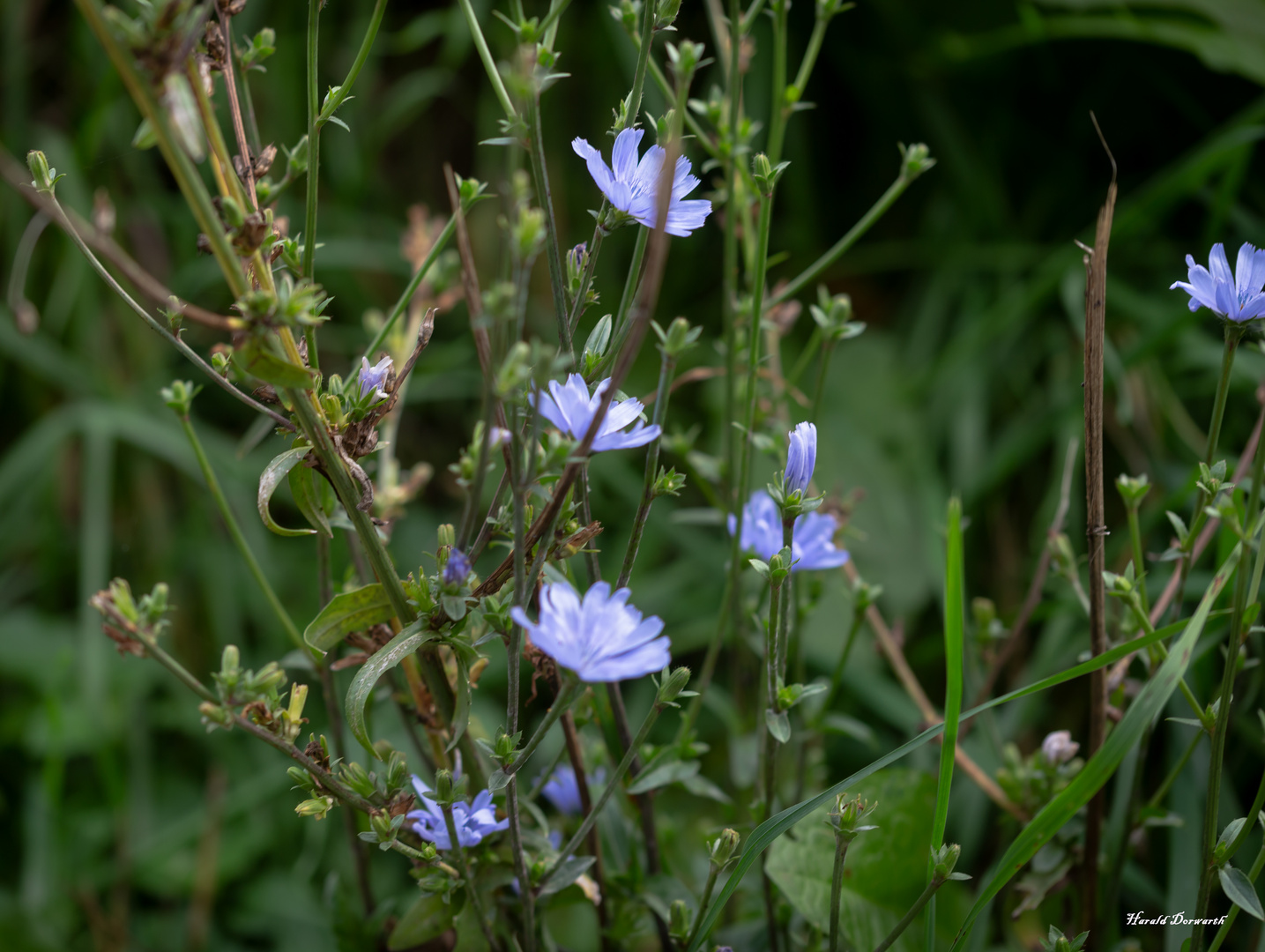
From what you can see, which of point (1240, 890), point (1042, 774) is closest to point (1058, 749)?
point (1042, 774)

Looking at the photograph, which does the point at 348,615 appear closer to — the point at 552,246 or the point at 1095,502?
the point at 552,246

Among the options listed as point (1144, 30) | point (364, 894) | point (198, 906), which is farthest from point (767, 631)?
point (1144, 30)

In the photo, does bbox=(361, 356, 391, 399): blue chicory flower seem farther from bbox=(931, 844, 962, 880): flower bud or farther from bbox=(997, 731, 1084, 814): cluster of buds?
bbox=(997, 731, 1084, 814): cluster of buds

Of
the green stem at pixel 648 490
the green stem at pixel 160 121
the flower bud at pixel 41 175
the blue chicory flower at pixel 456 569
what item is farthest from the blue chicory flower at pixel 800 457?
the flower bud at pixel 41 175

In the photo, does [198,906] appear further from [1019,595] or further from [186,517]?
[1019,595]

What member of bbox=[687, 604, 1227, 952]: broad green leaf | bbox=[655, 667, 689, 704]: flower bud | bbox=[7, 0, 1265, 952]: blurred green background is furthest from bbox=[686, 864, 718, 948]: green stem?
bbox=[7, 0, 1265, 952]: blurred green background

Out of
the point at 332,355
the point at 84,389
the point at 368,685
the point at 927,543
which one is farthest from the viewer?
the point at 332,355
